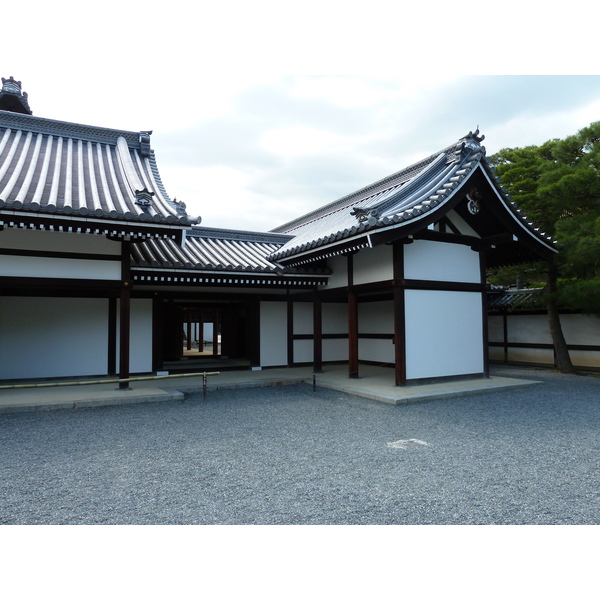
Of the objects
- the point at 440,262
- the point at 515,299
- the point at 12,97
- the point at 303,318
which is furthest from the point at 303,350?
the point at 12,97

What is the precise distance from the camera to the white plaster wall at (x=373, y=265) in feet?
28.7

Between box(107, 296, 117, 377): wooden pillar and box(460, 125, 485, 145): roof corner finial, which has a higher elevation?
box(460, 125, 485, 145): roof corner finial

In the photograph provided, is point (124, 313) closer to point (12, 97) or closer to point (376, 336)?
point (376, 336)

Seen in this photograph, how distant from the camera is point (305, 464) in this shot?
14.7ft

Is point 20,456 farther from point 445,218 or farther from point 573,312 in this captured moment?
point 573,312

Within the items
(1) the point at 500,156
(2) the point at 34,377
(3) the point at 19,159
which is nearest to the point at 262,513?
(2) the point at 34,377

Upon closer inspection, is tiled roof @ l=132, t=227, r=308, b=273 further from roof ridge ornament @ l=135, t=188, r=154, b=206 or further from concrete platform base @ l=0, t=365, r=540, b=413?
concrete platform base @ l=0, t=365, r=540, b=413

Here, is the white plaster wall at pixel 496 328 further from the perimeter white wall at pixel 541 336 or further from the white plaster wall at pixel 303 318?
the white plaster wall at pixel 303 318

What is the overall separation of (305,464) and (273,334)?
7.79 meters

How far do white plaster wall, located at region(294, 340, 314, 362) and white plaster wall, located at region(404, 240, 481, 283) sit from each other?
15.8ft

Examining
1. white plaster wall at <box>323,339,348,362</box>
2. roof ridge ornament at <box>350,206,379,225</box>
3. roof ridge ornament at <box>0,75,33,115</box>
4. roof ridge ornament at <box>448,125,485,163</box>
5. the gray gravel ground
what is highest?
roof ridge ornament at <box>0,75,33,115</box>

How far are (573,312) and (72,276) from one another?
13.0 metres

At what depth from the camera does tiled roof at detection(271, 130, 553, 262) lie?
7816mm

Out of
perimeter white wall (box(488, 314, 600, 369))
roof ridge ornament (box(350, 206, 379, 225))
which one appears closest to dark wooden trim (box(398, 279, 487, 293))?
roof ridge ornament (box(350, 206, 379, 225))
